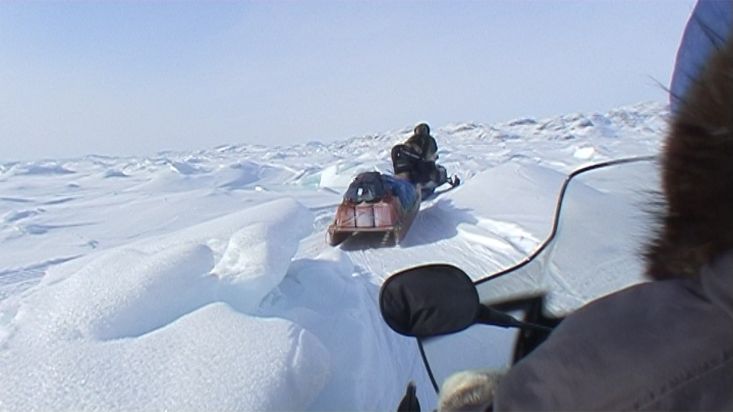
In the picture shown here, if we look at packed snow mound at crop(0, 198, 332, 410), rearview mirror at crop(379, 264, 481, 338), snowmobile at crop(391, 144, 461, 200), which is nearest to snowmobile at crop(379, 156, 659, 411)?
rearview mirror at crop(379, 264, 481, 338)

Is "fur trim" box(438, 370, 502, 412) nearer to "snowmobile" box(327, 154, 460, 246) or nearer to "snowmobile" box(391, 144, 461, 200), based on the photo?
"snowmobile" box(327, 154, 460, 246)

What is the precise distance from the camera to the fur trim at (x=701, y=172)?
58 cm

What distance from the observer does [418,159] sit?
801cm

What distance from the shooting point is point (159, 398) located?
5.82 feet

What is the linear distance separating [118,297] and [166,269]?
39 centimetres

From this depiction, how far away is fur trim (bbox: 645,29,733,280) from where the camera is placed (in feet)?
1.91

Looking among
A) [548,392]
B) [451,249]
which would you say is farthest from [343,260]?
[548,392]

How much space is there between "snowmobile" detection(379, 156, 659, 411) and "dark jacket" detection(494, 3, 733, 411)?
1.08ft

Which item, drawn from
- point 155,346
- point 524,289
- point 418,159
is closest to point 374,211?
point 418,159

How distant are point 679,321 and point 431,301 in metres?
0.44

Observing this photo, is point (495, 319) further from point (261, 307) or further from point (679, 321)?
point (261, 307)

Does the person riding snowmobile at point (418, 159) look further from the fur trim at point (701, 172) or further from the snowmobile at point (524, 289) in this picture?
the fur trim at point (701, 172)

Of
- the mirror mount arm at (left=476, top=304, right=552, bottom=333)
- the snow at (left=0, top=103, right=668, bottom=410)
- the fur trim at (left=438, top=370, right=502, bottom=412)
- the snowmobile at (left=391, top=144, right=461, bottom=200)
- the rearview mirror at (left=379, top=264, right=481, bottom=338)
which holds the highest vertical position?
the rearview mirror at (left=379, top=264, right=481, bottom=338)

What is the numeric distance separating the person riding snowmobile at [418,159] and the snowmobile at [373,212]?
1717mm
